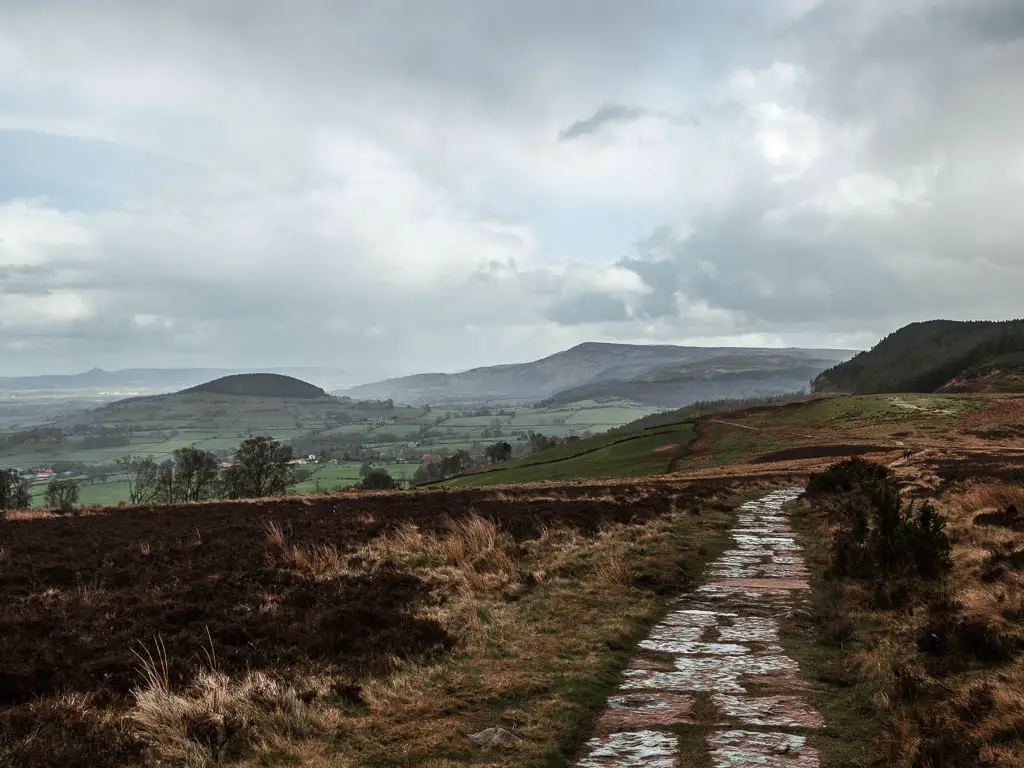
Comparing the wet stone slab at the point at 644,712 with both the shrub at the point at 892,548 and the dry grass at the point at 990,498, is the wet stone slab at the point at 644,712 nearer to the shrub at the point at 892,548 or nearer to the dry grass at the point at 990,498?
the shrub at the point at 892,548

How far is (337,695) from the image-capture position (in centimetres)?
770

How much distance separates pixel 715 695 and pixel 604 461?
83.0m

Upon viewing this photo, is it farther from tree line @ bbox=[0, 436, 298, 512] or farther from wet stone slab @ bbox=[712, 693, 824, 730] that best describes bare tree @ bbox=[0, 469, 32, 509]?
wet stone slab @ bbox=[712, 693, 824, 730]

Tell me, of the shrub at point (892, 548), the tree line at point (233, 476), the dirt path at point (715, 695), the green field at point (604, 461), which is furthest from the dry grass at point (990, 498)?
the tree line at point (233, 476)

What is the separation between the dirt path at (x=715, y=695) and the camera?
20.5 feet

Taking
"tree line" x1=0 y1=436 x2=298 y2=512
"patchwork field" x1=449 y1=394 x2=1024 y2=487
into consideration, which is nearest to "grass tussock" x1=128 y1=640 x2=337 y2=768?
"patchwork field" x1=449 y1=394 x2=1024 y2=487

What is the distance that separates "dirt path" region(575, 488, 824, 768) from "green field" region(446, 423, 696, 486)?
60358mm

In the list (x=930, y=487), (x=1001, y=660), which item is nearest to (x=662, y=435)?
(x=930, y=487)

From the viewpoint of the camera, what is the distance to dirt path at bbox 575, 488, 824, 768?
246 inches

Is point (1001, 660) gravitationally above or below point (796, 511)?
above

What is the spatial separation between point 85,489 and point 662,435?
12953 cm

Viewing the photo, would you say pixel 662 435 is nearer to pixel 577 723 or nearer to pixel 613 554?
pixel 613 554

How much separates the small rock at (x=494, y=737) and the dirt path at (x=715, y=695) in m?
0.78

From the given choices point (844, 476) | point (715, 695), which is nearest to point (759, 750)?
point (715, 695)
